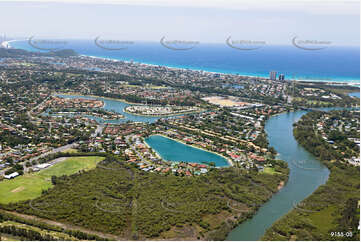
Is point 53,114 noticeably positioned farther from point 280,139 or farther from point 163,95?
point 280,139

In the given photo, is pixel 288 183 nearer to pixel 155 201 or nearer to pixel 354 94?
pixel 155 201

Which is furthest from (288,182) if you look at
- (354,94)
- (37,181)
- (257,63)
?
(257,63)

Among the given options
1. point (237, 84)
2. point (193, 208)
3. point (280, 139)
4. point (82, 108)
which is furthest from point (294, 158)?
point (237, 84)

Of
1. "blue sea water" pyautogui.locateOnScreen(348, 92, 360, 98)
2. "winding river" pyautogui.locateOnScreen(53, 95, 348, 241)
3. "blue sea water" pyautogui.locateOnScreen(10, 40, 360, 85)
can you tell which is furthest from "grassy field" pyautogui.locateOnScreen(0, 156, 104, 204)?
"blue sea water" pyautogui.locateOnScreen(10, 40, 360, 85)

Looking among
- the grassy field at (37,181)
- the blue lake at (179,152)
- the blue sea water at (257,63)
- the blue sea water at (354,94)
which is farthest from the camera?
the blue sea water at (257,63)

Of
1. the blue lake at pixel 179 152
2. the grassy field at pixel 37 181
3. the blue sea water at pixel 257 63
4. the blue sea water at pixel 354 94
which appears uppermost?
the blue sea water at pixel 257 63

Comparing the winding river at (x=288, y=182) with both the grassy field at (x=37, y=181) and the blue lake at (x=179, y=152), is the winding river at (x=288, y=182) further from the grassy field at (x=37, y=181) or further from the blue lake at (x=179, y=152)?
the grassy field at (x=37, y=181)

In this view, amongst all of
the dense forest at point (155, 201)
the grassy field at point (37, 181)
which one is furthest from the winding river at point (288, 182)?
the grassy field at point (37, 181)
